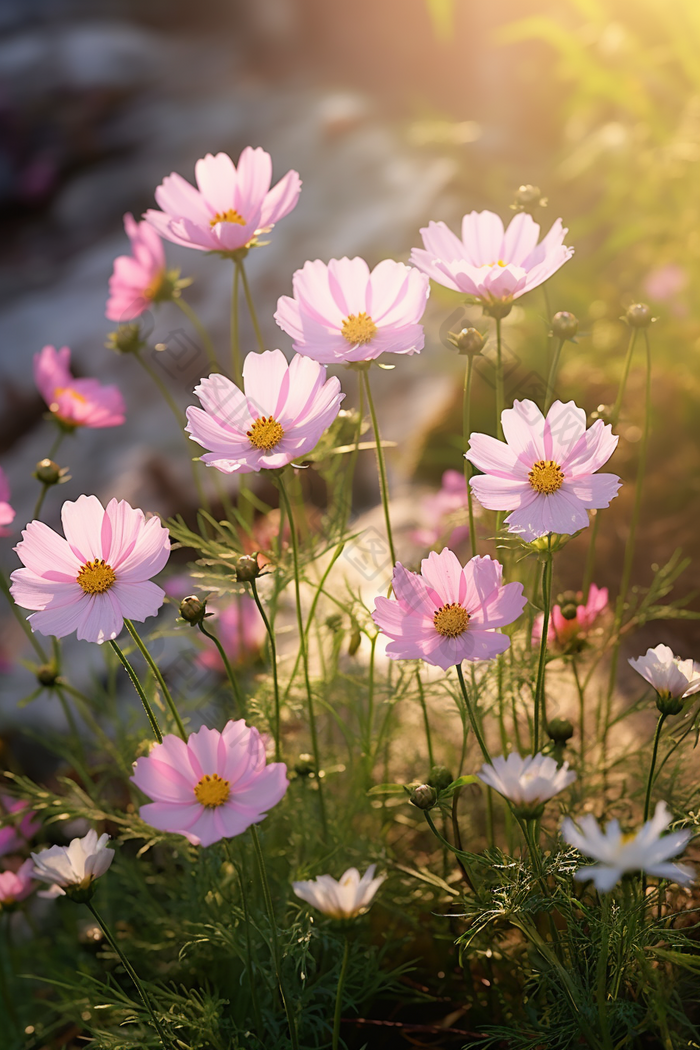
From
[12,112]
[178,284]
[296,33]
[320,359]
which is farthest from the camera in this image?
[296,33]

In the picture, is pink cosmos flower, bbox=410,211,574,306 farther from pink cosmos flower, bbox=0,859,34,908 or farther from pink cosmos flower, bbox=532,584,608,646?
pink cosmos flower, bbox=0,859,34,908

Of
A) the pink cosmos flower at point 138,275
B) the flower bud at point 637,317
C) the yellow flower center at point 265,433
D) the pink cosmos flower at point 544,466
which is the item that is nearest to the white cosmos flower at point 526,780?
the pink cosmos flower at point 544,466

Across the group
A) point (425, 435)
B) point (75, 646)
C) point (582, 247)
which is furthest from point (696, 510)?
point (75, 646)

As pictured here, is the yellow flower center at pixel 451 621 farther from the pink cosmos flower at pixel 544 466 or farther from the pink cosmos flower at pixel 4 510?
the pink cosmos flower at pixel 4 510

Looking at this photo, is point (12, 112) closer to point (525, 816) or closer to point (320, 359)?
point (320, 359)

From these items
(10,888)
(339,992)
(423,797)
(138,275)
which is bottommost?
(10,888)

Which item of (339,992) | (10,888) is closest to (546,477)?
(339,992)

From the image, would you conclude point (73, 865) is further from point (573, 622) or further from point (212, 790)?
point (573, 622)
